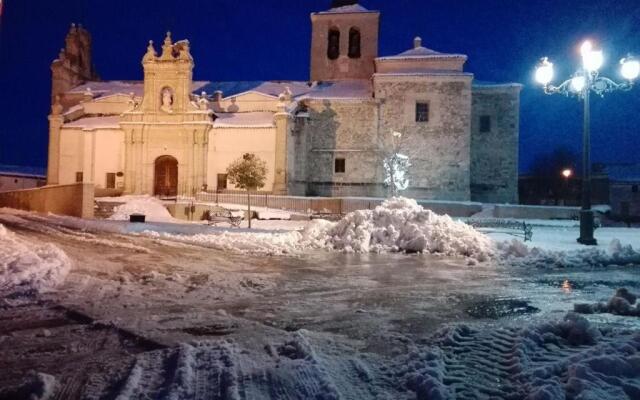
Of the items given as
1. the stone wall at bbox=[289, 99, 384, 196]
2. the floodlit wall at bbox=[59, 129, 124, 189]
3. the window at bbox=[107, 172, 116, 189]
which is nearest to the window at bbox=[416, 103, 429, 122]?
the stone wall at bbox=[289, 99, 384, 196]

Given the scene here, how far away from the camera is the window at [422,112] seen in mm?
36031

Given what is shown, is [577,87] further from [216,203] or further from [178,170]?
[178,170]

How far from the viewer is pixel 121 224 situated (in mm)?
18969

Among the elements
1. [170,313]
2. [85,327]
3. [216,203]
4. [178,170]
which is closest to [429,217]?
[170,313]

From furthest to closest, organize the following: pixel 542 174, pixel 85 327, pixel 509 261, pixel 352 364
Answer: pixel 542 174 → pixel 509 261 → pixel 85 327 → pixel 352 364

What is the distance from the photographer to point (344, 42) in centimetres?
4322

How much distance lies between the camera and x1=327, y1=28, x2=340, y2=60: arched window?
4344 centimetres

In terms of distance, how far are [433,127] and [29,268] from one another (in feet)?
103

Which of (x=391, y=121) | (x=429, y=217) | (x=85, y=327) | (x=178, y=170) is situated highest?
(x=391, y=121)

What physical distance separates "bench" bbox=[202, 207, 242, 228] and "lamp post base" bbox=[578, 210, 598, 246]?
520 inches

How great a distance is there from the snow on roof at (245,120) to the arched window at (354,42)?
11.2m

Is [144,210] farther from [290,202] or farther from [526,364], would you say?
[526,364]

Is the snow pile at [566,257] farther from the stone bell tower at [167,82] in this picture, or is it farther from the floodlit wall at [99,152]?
the floodlit wall at [99,152]

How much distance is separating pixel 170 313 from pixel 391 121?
104ft
